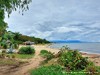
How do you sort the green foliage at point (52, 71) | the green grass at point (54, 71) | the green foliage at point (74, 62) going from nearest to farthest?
the green grass at point (54, 71)
the green foliage at point (52, 71)
the green foliage at point (74, 62)

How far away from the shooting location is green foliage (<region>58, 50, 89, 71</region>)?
18.7 metres

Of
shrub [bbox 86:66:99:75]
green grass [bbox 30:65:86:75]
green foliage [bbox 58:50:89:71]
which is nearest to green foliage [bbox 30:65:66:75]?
green grass [bbox 30:65:86:75]

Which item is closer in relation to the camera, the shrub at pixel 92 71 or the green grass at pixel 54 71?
the shrub at pixel 92 71

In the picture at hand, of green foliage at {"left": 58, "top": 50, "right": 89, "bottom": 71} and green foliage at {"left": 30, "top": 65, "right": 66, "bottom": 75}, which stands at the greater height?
green foliage at {"left": 58, "top": 50, "right": 89, "bottom": 71}

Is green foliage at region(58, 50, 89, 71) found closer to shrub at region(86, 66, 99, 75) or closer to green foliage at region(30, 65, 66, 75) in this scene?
green foliage at region(30, 65, 66, 75)

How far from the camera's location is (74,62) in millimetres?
19078

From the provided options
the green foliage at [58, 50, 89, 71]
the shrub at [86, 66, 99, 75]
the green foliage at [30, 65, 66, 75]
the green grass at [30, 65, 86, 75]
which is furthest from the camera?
the green foliage at [58, 50, 89, 71]

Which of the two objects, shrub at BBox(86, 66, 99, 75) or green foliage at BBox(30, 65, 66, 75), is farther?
green foliage at BBox(30, 65, 66, 75)

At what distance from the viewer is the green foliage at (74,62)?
61.2 ft

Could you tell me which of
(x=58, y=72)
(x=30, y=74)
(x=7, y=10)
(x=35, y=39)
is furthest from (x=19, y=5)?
(x=35, y=39)

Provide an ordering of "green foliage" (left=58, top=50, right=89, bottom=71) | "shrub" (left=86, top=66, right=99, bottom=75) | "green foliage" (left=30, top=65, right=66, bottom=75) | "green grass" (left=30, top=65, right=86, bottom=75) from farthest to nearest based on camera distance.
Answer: "green foliage" (left=58, top=50, right=89, bottom=71) < "green foliage" (left=30, top=65, right=66, bottom=75) < "green grass" (left=30, top=65, right=86, bottom=75) < "shrub" (left=86, top=66, right=99, bottom=75)

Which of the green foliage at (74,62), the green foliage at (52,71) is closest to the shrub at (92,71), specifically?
the green foliage at (52,71)

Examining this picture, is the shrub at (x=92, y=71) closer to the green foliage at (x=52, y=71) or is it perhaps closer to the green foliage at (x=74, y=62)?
the green foliage at (x=52, y=71)

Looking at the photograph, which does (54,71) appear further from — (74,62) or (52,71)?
(74,62)
